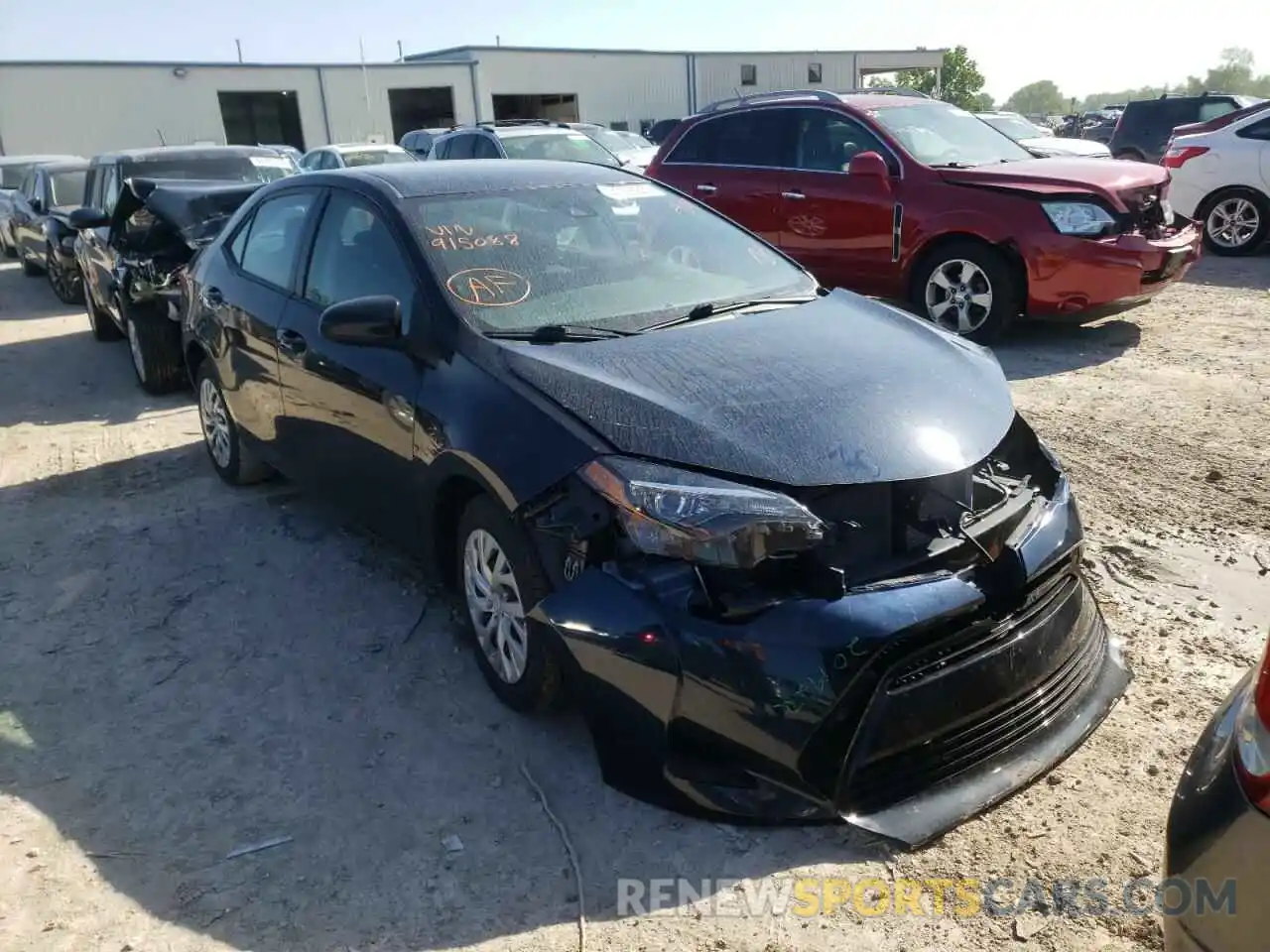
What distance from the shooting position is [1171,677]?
329 cm

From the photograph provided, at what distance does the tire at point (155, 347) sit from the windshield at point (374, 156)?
741 cm

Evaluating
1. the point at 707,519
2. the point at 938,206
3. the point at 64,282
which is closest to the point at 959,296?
the point at 938,206

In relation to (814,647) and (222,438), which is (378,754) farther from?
(222,438)

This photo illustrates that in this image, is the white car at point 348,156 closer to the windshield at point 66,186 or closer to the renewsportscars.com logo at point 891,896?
the windshield at point 66,186

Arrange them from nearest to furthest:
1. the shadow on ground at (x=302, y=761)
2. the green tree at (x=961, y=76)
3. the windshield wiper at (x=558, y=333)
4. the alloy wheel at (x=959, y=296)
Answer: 1. the shadow on ground at (x=302, y=761)
2. the windshield wiper at (x=558, y=333)
3. the alloy wheel at (x=959, y=296)
4. the green tree at (x=961, y=76)

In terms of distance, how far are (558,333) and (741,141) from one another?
6.14 meters

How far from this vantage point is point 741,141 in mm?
8898

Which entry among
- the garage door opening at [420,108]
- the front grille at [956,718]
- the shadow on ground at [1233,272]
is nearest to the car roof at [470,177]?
the front grille at [956,718]

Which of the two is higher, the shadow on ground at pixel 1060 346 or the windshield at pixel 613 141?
the windshield at pixel 613 141

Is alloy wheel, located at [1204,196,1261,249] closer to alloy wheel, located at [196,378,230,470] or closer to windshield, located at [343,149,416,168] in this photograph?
windshield, located at [343,149,416,168]

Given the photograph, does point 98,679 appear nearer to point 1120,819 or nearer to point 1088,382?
point 1120,819

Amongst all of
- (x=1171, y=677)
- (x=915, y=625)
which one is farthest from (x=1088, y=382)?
(x=915, y=625)

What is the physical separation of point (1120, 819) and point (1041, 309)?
523cm

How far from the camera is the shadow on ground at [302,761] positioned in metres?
2.62
